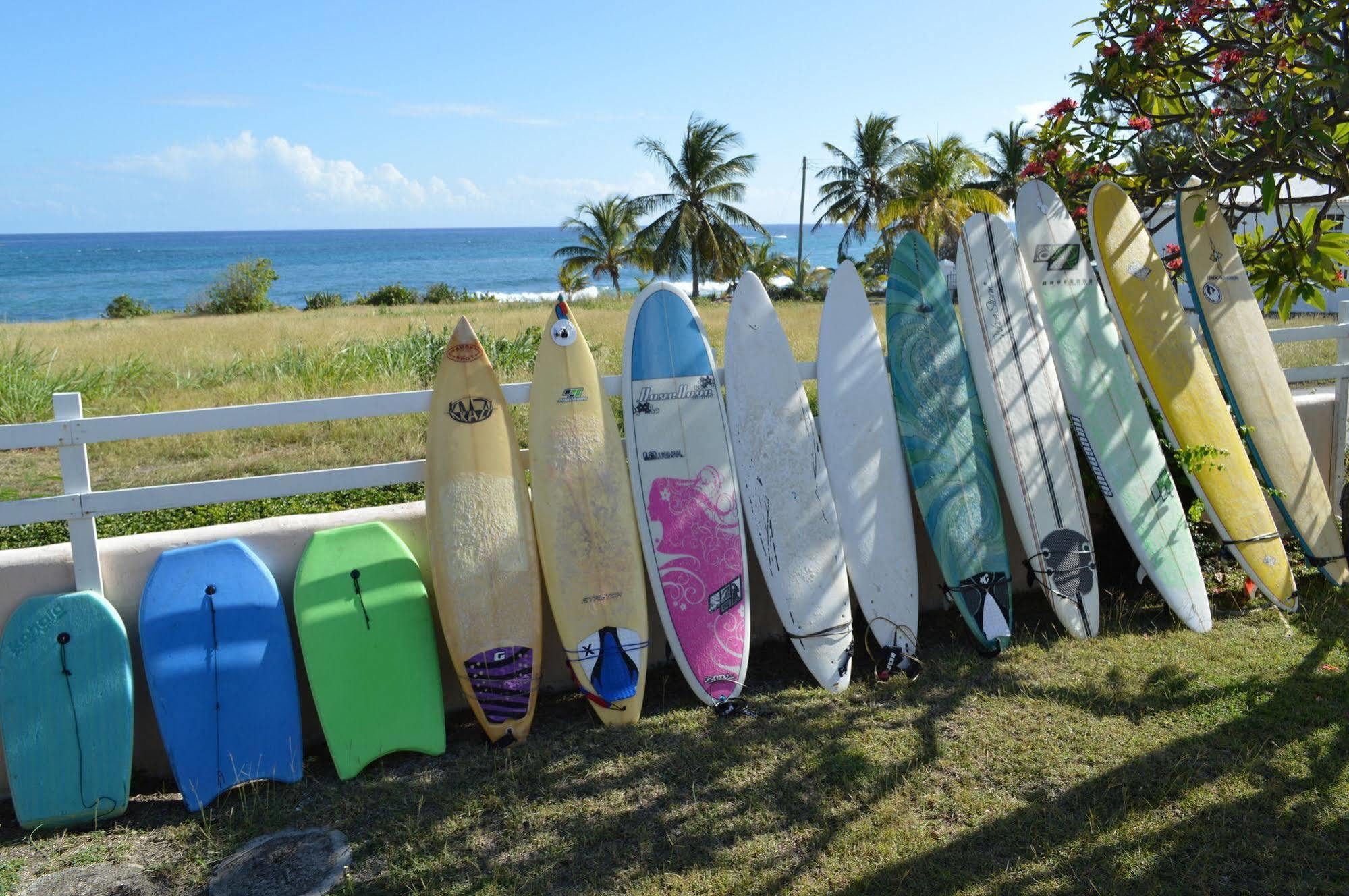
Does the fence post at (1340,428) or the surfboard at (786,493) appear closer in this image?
the surfboard at (786,493)

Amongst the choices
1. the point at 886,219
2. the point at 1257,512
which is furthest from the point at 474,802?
the point at 886,219

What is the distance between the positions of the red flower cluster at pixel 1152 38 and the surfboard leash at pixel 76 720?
5.14 meters

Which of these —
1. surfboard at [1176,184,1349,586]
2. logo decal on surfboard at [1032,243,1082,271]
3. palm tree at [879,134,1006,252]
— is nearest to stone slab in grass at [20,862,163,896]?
logo decal on surfboard at [1032,243,1082,271]

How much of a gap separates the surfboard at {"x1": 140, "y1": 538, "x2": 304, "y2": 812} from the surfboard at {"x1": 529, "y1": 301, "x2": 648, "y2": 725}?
1048 mm

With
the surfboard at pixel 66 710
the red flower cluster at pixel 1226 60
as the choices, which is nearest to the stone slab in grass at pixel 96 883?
the surfboard at pixel 66 710

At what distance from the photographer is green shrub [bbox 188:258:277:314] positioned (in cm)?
3219

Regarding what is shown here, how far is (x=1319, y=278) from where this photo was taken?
15.2 feet

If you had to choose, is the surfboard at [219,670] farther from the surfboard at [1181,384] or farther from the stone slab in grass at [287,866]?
the surfboard at [1181,384]

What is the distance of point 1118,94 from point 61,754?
555 cm

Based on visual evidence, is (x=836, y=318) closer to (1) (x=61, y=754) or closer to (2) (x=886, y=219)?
(1) (x=61, y=754)

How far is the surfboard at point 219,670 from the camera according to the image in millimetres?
3217

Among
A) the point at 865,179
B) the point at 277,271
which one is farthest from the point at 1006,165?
the point at 277,271

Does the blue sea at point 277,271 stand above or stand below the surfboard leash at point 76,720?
above

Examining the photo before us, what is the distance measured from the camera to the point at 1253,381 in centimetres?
489
